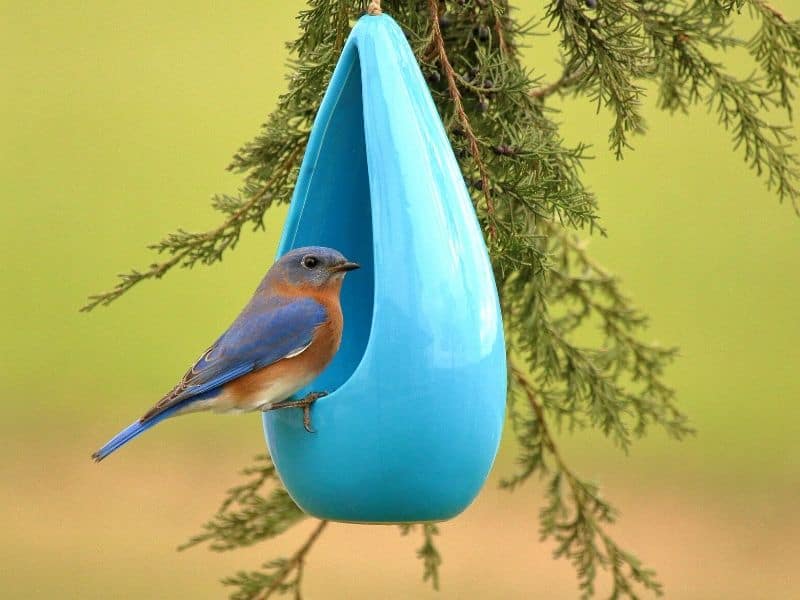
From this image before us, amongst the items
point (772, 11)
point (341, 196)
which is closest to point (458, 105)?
point (341, 196)

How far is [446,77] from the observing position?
3.12m

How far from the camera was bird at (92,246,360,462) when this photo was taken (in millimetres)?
3082

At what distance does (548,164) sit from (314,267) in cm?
60

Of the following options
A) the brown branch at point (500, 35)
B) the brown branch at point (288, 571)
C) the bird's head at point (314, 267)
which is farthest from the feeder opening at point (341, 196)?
the brown branch at point (288, 571)

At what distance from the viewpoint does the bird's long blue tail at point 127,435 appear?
2939mm

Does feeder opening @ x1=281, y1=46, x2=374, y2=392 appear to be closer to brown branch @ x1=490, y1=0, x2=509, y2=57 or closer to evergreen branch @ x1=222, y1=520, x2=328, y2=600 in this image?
brown branch @ x1=490, y1=0, x2=509, y2=57

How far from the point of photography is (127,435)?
9.93ft

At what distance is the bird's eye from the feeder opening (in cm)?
14

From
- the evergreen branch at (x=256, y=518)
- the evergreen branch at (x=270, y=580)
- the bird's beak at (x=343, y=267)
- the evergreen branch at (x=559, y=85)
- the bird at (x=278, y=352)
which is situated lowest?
the evergreen branch at (x=270, y=580)

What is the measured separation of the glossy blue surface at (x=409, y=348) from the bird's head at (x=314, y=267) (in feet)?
0.73

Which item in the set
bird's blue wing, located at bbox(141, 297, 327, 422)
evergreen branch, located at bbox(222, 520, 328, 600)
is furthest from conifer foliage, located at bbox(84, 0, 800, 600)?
bird's blue wing, located at bbox(141, 297, 327, 422)

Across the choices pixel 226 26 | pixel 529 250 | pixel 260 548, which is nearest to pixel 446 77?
pixel 529 250

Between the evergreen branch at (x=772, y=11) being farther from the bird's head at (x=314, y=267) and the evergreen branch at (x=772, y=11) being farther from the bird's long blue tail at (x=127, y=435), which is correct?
the bird's long blue tail at (x=127, y=435)

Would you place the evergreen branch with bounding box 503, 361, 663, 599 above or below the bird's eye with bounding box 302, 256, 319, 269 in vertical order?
below
